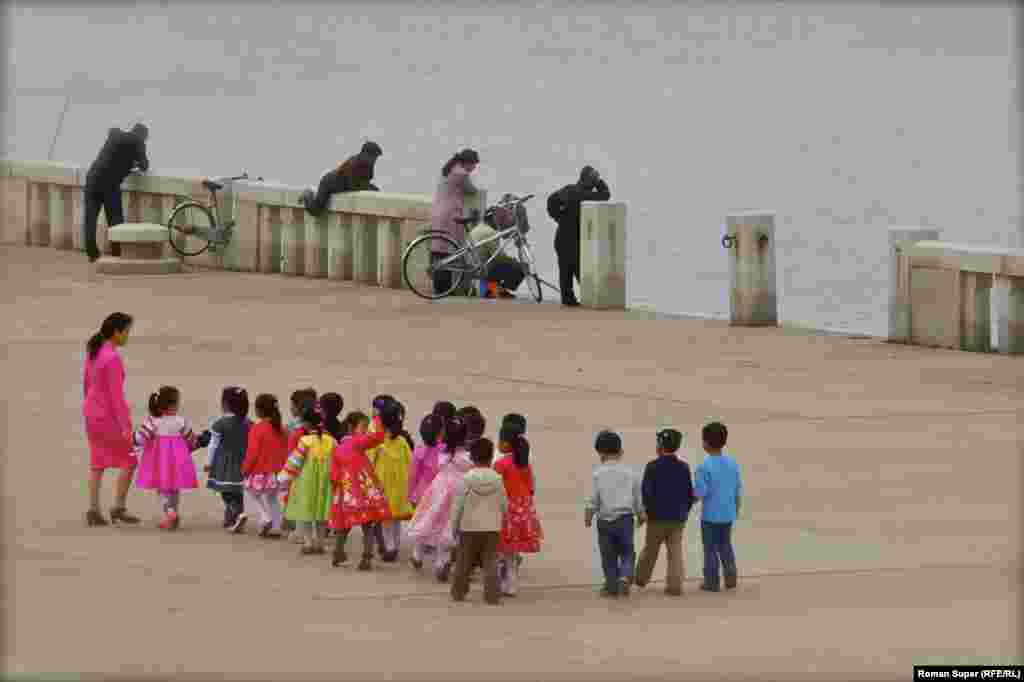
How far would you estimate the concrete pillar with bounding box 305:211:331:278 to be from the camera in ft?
99.1

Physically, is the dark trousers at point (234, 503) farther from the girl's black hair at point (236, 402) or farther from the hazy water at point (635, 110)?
the hazy water at point (635, 110)

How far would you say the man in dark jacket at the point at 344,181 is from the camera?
29828 millimetres

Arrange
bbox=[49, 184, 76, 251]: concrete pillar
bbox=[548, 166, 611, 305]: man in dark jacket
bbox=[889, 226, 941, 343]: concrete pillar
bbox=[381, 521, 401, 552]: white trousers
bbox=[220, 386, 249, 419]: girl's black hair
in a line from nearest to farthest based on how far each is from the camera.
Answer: bbox=[381, 521, 401, 552]: white trousers < bbox=[220, 386, 249, 419]: girl's black hair < bbox=[889, 226, 941, 343]: concrete pillar < bbox=[548, 166, 611, 305]: man in dark jacket < bbox=[49, 184, 76, 251]: concrete pillar

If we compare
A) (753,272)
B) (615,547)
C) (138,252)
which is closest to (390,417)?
(615,547)

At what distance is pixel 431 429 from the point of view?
599 inches

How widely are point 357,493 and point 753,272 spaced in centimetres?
1152

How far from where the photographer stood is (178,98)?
418 feet

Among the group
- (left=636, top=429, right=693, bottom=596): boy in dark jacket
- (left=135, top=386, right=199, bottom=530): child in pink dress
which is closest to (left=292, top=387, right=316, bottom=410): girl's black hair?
(left=135, top=386, right=199, bottom=530): child in pink dress

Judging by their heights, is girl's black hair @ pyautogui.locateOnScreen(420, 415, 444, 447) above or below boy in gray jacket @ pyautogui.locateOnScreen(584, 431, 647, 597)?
above

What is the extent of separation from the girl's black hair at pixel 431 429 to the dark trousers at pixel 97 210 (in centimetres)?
1635

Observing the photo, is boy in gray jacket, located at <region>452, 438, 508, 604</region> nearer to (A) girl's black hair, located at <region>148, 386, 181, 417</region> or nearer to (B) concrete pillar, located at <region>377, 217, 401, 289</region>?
(A) girl's black hair, located at <region>148, 386, 181, 417</region>

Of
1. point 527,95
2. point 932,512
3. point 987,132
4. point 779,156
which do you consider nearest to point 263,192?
point 932,512

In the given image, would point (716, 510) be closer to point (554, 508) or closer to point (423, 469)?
point (423, 469)

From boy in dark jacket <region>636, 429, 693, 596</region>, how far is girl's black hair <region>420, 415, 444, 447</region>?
1.26m
